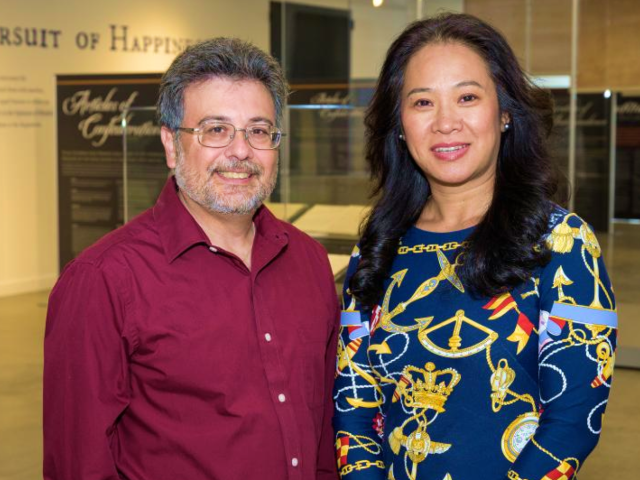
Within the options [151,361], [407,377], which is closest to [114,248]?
[151,361]

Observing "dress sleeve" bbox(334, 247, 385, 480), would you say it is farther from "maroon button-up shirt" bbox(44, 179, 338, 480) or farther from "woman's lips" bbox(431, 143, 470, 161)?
"woman's lips" bbox(431, 143, 470, 161)

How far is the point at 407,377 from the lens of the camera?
1922mm

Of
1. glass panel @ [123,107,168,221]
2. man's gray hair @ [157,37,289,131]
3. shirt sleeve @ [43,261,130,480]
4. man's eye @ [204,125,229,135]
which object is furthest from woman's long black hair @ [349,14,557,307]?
glass panel @ [123,107,168,221]

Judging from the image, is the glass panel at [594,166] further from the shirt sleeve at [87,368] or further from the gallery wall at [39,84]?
the gallery wall at [39,84]

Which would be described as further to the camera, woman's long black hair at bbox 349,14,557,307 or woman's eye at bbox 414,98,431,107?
woman's eye at bbox 414,98,431,107

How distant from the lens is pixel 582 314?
174cm

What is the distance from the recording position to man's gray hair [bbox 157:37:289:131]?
202 cm

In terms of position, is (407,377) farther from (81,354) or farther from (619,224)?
(619,224)

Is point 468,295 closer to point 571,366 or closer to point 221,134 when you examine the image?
point 571,366

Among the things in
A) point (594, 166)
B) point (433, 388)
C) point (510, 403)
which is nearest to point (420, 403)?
point (433, 388)

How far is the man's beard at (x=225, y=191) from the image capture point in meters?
2.04

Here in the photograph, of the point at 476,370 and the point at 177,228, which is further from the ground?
the point at 177,228

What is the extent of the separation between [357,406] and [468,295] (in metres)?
0.37

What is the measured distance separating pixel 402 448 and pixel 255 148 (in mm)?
715
